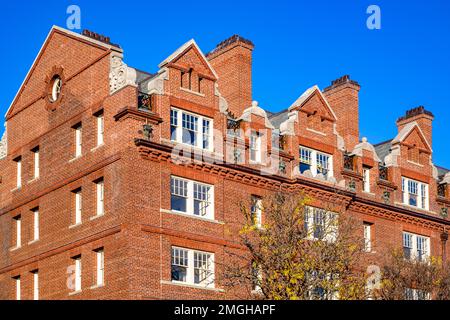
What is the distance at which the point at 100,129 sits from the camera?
48500 millimetres

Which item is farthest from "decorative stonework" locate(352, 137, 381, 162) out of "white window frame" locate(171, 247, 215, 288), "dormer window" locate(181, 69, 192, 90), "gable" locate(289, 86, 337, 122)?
"white window frame" locate(171, 247, 215, 288)

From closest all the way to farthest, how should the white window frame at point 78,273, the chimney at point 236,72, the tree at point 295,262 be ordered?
1. the tree at point 295,262
2. the white window frame at point 78,273
3. the chimney at point 236,72

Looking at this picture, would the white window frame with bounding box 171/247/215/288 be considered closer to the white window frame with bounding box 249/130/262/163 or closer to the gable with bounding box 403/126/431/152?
the white window frame with bounding box 249/130/262/163

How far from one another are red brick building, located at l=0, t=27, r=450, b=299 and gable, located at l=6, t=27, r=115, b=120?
0.11 metres

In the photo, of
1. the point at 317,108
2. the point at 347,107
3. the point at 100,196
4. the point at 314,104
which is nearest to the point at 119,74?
the point at 100,196

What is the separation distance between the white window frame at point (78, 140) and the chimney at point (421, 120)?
24.0 metres

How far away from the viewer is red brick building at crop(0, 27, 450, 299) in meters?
45.8

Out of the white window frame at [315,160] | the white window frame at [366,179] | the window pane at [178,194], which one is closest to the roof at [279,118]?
the white window frame at [315,160]

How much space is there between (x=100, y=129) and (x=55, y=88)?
5550 mm

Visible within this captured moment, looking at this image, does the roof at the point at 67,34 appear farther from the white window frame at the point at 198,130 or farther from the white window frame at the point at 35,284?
the white window frame at the point at 35,284

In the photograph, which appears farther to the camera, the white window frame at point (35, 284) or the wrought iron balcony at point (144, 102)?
the white window frame at point (35, 284)

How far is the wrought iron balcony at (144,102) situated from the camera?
46.9 metres

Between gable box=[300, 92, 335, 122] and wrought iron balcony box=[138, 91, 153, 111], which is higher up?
gable box=[300, 92, 335, 122]

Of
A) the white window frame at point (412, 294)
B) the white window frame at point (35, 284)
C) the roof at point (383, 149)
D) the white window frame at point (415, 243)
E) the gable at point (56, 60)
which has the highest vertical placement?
the gable at point (56, 60)
